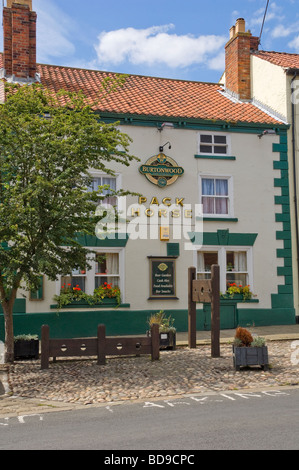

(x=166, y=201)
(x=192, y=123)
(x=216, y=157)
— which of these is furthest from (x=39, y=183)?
(x=216, y=157)

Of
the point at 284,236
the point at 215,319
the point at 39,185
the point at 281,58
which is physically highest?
the point at 281,58

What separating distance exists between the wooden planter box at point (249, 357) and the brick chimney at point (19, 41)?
12293 millimetres

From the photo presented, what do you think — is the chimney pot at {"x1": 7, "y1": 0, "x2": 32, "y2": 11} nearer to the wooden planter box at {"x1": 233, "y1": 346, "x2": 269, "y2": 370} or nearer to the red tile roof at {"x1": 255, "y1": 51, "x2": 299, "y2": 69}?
the red tile roof at {"x1": 255, "y1": 51, "x2": 299, "y2": 69}

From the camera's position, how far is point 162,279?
1773cm

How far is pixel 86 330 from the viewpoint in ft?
55.6

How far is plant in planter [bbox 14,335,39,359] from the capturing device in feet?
42.2

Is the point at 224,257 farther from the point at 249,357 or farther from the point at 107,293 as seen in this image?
the point at 249,357

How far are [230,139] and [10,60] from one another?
812 centimetres

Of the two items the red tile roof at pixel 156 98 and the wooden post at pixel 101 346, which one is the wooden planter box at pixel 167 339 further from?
the red tile roof at pixel 156 98

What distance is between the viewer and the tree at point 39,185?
11.4 m

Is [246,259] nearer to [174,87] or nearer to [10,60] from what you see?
[174,87]

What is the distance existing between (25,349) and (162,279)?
605cm

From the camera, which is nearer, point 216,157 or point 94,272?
point 94,272

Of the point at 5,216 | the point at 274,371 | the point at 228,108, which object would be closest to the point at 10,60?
the point at 228,108
